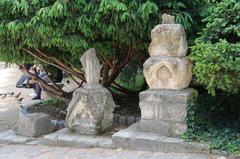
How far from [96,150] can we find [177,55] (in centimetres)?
181

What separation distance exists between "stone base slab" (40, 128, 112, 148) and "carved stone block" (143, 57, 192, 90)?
1.10 meters

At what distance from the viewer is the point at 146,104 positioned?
6156mm

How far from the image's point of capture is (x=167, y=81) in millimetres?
6043

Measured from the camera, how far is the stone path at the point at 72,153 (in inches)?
222

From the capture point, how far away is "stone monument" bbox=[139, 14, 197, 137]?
5.93 meters

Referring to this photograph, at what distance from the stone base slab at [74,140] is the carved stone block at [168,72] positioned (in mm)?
1098

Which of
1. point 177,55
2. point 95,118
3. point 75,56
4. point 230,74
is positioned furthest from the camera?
point 75,56

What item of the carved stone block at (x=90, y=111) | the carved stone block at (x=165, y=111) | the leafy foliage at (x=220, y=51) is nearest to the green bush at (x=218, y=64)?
the leafy foliage at (x=220, y=51)

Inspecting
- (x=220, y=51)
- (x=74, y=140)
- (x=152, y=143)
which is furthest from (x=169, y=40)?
(x=74, y=140)

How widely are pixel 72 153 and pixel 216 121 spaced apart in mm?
2151

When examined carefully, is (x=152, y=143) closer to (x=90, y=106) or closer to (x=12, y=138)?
(x=90, y=106)

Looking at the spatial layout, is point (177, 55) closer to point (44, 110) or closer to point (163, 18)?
point (163, 18)

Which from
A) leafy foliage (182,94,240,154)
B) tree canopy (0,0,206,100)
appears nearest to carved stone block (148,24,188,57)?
tree canopy (0,0,206,100)

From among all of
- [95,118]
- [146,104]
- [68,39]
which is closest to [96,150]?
[95,118]
